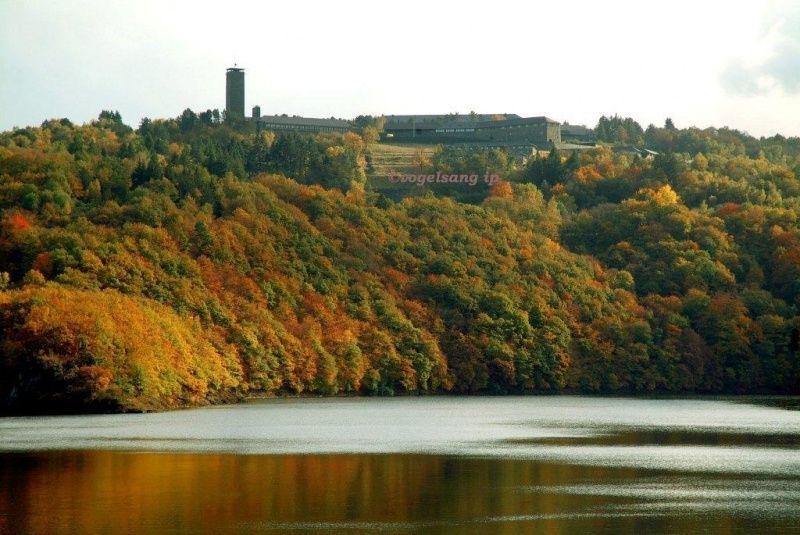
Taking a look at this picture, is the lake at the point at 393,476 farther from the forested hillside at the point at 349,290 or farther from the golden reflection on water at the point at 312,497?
the forested hillside at the point at 349,290

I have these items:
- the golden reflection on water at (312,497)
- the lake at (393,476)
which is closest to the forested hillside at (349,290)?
the lake at (393,476)

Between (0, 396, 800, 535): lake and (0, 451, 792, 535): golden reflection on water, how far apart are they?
0.08 meters

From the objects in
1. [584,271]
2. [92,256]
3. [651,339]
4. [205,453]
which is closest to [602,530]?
[205,453]

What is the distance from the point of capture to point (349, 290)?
156 meters

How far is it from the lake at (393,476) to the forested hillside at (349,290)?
49.6 ft

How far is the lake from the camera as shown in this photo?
1815 inches

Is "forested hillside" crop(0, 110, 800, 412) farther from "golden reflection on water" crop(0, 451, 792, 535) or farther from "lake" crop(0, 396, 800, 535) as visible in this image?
"golden reflection on water" crop(0, 451, 792, 535)

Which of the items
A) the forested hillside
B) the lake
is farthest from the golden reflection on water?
the forested hillside

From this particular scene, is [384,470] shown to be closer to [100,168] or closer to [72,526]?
[72,526]

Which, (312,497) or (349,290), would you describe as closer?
(312,497)

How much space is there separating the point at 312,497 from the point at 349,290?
344 feet

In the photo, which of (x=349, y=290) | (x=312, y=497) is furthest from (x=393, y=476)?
(x=349, y=290)

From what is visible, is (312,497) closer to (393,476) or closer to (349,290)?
(393,476)

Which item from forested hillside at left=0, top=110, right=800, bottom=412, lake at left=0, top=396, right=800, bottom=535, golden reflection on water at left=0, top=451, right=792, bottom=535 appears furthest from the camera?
forested hillside at left=0, top=110, right=800, bottom=412
